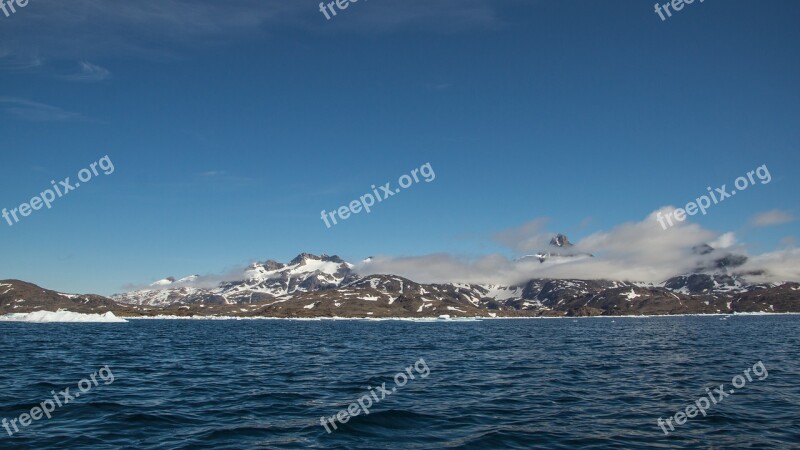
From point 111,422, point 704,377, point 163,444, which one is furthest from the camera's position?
point 704,377

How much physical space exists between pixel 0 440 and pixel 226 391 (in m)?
13.9

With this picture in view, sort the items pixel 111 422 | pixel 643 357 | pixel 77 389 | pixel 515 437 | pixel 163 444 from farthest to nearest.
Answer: pixel 643 357 < pixel 77 389 < pixel 111 422 < pixel 515 437 < pixel 163 444

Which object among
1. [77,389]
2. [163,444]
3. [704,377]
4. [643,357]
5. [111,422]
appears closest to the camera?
[163,444]

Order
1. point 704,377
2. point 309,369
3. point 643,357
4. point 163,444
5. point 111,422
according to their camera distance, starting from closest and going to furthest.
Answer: point 163,444 → point 111,422 → point 704,377 → point 309,369 → point 643,357

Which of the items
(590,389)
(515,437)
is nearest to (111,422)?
(515,437)

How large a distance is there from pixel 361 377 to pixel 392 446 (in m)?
20.9

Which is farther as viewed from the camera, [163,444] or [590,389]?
[590,389]

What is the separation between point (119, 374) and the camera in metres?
40.9

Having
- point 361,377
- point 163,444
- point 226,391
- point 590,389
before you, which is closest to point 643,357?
point 590,389

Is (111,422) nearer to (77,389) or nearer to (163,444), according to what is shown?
(163,444)

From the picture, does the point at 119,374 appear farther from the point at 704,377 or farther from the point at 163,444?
the point at 704,377

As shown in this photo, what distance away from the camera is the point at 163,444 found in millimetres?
20109

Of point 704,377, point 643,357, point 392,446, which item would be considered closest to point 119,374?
point 392,446

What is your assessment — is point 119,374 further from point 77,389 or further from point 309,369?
point 309,369
